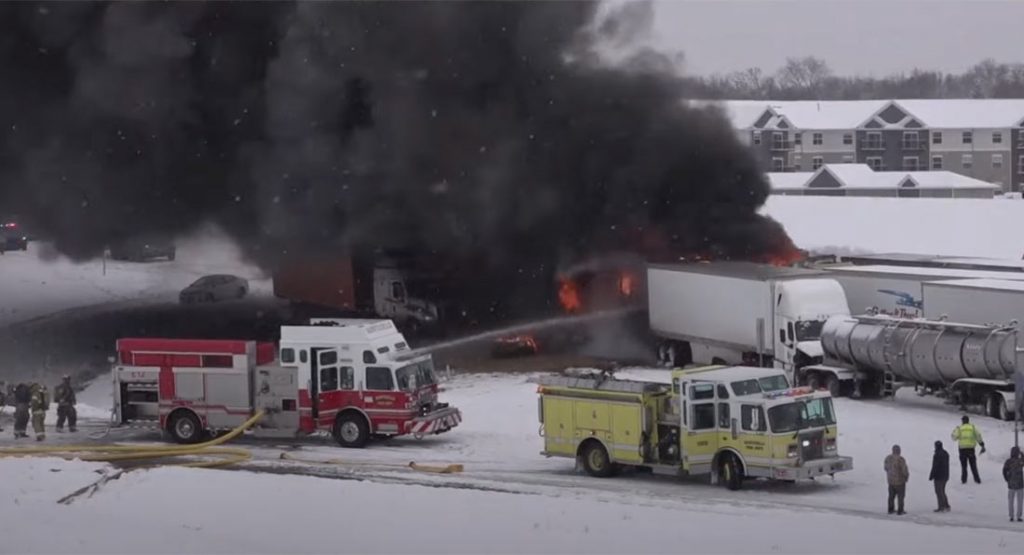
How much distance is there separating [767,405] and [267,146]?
24.8m

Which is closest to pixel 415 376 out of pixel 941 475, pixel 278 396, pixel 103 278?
pixel 278 396

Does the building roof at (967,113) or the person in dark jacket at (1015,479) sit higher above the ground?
the building roof at (967,113)

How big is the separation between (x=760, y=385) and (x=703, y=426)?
1.06m

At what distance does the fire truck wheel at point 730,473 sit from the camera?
2083 centimetres

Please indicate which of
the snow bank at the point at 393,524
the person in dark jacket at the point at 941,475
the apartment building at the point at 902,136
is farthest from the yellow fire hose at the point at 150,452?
the apartment building at the point at 902,136

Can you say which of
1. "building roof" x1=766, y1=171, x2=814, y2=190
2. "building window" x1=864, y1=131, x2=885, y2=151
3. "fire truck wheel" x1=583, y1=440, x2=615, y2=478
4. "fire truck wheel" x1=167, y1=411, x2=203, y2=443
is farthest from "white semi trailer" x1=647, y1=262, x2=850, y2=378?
"building window" x1=864, y1=131, x2=885, y2=151

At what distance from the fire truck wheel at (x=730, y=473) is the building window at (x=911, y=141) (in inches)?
3204

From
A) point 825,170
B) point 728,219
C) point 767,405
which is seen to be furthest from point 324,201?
point 825,170

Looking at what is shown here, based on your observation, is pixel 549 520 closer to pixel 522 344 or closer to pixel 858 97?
pixel 522 344

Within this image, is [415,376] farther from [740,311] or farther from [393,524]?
[740,311]

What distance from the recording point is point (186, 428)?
82.7 feet

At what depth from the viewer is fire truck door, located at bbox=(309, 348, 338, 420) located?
2477cm

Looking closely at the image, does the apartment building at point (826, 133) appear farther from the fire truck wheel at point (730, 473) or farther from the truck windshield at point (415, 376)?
the fire truck wheel at point (730, 473)

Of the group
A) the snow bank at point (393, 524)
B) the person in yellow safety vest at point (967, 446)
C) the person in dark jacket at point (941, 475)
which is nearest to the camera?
the snow bank at point (393, 524)
